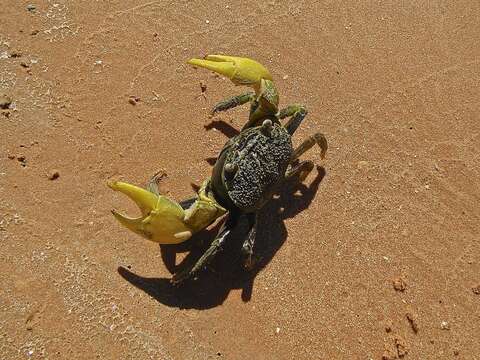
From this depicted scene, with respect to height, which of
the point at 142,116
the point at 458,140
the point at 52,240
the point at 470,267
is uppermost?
the point at 458,140

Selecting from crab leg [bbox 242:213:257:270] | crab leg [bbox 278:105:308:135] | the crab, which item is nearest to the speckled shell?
the crab

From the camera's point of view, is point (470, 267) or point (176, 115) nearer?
point (470, 267)

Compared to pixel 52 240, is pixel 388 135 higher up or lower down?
higher up

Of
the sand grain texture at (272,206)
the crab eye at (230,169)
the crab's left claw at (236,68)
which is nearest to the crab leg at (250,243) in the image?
the sand grain texture at (272,206)

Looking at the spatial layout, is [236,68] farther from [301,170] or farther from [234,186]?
[301,170]

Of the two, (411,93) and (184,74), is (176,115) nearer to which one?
(184,74)

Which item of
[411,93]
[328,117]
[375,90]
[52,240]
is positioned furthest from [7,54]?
[411,93]

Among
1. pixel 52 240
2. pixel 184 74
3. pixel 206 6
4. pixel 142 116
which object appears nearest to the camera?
pixel 52 240

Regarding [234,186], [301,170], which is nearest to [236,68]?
[234,186]
